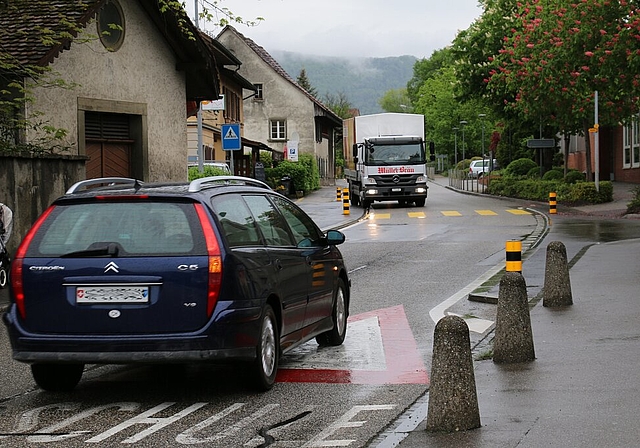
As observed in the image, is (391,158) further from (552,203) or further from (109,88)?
(109,88)

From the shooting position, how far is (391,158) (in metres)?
43.1

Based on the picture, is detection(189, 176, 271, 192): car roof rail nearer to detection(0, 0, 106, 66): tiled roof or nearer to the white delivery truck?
detection(0, 0, 106, 66): tiled roof

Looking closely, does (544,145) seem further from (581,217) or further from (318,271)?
(318,271)

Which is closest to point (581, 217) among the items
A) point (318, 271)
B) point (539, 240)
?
point (539, 240)

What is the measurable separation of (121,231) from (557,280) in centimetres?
674

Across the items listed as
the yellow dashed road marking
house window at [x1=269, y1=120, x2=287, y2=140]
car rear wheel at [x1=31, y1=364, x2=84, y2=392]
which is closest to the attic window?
car rear wheel at [x1=31, y1=364, x2=84, y2=392]

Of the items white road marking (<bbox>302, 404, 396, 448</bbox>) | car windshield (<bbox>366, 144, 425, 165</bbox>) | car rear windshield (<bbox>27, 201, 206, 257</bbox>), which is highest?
car windshield (<bbox>366, 144, 425, 165</bbox>)

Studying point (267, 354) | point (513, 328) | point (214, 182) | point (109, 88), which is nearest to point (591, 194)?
point (109, 88)

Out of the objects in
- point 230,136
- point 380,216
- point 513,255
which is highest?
point 230,136

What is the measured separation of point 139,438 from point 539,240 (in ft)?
63.2

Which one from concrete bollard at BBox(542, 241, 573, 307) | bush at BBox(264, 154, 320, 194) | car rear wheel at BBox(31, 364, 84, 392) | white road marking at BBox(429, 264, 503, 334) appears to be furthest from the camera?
bush at BBox(264, 154, 320, 194)

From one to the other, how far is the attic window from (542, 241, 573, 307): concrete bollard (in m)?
12.0

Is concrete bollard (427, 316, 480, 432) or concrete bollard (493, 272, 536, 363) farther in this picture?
concrete bollard (493, 272, 536, 363)

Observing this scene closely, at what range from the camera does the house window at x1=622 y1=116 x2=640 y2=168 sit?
5000 centimetres
